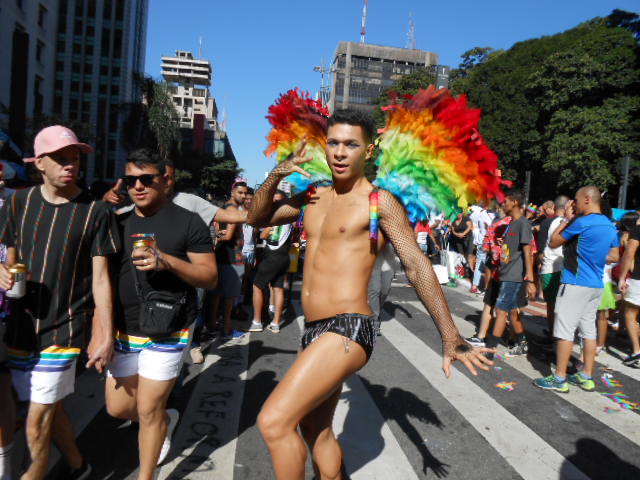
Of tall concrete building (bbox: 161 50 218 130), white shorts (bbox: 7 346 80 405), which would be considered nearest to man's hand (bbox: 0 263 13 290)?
white shorts (bbox: 7 346 80 405)

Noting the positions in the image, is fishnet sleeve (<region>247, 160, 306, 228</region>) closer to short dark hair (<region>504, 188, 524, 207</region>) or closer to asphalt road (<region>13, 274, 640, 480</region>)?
asphalt road (<region>13, 274, 640, 480</region>)

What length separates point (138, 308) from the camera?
9.95 ft

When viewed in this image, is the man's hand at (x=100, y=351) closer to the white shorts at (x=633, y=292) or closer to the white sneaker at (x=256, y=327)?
the white sneaker at (x=256, y=327)

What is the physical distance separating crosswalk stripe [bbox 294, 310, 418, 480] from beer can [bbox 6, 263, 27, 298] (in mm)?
2261

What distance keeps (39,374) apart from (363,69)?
124782mm

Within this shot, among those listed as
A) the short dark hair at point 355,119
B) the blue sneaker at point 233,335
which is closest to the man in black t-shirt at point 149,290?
the short dark hair at point 355,119

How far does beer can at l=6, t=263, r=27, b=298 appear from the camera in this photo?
7.91 ft

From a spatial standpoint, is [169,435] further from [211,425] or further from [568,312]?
[568,312]

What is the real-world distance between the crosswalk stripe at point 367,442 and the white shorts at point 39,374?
1.89m

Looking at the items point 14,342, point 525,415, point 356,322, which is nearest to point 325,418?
point 356,322

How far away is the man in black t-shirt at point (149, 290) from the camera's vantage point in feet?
9.46

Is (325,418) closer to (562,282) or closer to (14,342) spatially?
(14,342)

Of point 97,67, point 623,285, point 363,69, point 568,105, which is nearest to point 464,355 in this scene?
point 623,285

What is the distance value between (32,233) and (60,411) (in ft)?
3.40
